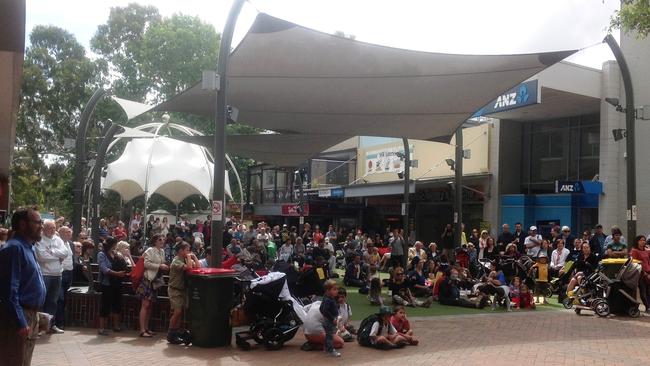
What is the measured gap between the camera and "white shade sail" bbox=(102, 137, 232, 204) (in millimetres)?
21656

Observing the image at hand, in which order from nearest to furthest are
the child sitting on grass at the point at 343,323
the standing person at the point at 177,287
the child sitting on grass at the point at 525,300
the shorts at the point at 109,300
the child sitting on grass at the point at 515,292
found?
the standing person at the point at 177,287
the child sitting on grass at the point at 343,323
the shorts at the point at 109,300
the child sitting on grass at the point at 525,300
the child sitting on grass at the point at 515,292

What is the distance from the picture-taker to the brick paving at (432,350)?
7.75 metres

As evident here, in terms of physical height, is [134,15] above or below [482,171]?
above

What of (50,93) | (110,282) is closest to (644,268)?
(110,282)

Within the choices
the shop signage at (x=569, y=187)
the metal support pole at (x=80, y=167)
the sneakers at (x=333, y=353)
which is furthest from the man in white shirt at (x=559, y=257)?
the metal support pole at (x=80, y=167)

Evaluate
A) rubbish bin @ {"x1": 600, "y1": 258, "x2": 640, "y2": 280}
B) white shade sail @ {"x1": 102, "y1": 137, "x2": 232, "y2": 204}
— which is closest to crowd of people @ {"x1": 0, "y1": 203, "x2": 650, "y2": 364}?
rubbish bin @ {"x1": 600, "y1": 258, "x2": 640, "y2": 280}

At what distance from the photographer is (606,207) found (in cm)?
2027

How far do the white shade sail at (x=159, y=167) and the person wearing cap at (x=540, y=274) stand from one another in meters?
12.3

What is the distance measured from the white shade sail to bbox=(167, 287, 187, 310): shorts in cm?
1236

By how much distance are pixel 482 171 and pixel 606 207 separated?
20.0 ft

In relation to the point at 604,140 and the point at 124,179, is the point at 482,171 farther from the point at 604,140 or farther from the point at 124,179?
the point at 124,179

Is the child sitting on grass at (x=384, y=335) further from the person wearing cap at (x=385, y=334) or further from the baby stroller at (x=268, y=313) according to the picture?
the baby stroller at (x=268, y=313)

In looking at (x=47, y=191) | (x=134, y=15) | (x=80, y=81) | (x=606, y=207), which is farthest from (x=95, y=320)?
(x=47, y=191)

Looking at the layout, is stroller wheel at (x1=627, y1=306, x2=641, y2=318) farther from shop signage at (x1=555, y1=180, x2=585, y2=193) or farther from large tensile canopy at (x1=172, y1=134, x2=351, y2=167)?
shop signage at (x1=555, y1=180, x2=585, y2=193)
